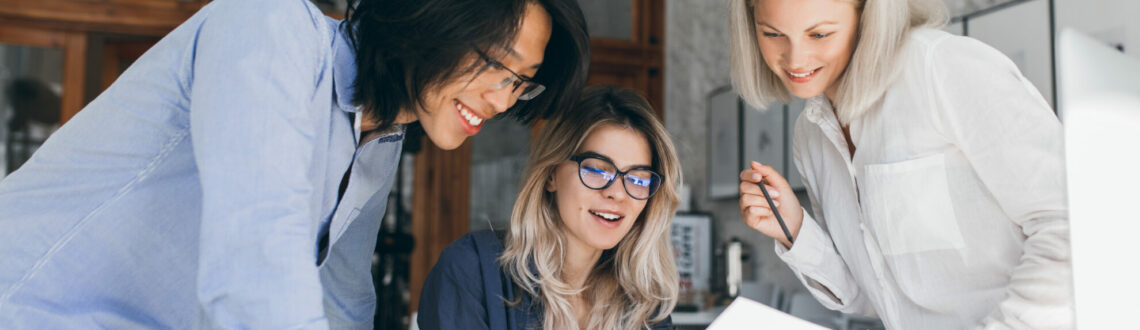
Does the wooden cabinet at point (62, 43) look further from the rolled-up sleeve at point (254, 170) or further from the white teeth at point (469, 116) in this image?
the rolled-up sleeve at point (254, 170)

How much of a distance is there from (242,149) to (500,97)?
39cm

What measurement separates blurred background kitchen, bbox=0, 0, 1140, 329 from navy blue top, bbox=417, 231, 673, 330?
125 centimetres

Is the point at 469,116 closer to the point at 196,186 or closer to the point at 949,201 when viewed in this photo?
the point at 196,186

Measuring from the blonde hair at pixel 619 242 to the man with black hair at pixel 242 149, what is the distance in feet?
1.71

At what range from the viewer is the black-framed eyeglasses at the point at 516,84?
38.5 inches

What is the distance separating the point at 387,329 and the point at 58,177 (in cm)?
330

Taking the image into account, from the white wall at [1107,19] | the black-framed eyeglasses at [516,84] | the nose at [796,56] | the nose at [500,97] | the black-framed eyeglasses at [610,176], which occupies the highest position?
the white wall at [1107,19]

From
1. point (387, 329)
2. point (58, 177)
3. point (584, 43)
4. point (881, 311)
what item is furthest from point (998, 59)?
point (387, 329)

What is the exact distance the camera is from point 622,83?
15.2 feet

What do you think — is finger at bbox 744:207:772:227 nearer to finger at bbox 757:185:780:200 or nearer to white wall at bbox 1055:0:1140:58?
finger at bbox 757:185:780:200

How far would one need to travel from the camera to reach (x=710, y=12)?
13.3 feet

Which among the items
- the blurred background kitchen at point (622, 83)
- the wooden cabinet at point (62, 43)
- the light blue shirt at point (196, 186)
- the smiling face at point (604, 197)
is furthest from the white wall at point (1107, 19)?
the wooden cabinet at point (62, 43)

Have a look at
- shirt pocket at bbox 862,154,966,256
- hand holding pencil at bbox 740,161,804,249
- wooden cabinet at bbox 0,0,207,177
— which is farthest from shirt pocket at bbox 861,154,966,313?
wooden cabinet at bbox 0,0,207,177

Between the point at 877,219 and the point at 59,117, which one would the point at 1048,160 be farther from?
the point at 59,117
